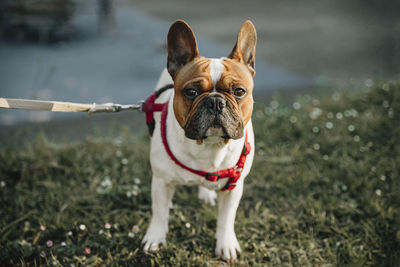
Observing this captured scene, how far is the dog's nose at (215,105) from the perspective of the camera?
79.3 inches

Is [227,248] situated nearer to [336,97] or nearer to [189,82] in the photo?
[189,82]

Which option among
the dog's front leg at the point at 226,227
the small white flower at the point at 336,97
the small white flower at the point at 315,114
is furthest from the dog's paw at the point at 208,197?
the small white flower at the point at 336,97

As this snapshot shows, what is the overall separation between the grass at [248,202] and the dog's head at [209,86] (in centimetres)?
114

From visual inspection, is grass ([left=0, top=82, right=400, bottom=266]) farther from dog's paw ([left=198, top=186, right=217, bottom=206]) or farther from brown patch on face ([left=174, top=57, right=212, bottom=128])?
brown patch on face ([left=174, top=57, right=212, bottom=128])

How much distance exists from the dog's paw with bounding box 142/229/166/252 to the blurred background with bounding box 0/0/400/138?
217cm

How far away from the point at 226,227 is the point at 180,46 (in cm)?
134

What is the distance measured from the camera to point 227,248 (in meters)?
2.75

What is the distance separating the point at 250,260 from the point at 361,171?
1628mm

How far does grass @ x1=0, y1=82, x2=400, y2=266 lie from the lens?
2797 mm

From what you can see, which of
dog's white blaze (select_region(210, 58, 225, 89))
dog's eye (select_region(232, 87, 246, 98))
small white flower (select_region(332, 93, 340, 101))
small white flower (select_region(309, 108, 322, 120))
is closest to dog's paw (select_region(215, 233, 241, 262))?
dog's eye (select_region(232, 87, 246, 98))

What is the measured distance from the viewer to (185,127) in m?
2.09

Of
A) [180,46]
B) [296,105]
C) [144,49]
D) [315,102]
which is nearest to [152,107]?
[180,46]

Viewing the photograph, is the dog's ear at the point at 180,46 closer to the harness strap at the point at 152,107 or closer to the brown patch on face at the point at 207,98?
the brown patch on face at the point at 207,98

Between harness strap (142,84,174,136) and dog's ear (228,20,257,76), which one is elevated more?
dog's ear (228,20,257,76)
